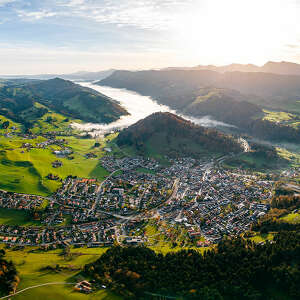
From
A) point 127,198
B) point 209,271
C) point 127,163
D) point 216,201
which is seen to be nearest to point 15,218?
point 127,198

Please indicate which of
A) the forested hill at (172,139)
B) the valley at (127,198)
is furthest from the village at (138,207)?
the forested hill at (172,139)

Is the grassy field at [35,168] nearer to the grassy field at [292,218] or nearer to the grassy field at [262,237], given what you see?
the grassy field at [262,237]

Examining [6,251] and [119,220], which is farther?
[119,220]

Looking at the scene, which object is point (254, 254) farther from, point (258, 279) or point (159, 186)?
point (159, 186)

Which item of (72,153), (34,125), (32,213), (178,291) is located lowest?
(178,291)

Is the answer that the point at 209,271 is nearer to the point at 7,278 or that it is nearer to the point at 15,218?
the point at 7,278

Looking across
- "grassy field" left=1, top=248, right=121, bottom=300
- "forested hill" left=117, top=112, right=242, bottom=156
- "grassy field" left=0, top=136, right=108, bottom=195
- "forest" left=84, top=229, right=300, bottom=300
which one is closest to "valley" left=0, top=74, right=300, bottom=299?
"grassy field" left=1, top=248, right=121, bottom=300

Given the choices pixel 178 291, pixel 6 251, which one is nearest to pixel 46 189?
pixel 6 251
